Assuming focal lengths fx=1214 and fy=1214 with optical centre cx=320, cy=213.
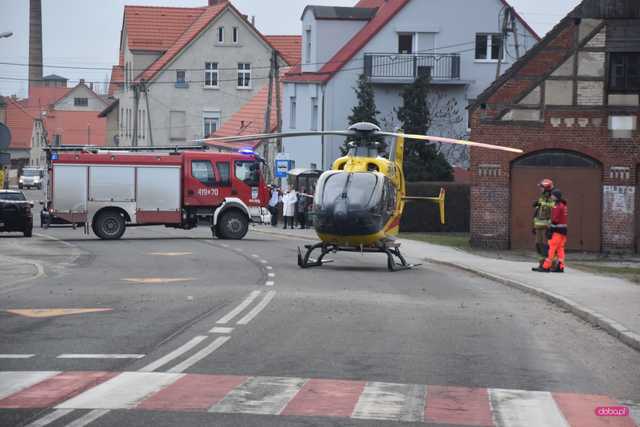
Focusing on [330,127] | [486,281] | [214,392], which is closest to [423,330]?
[214,392]

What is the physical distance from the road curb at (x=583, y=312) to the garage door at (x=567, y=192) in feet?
38.1

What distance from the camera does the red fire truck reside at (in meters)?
36.7

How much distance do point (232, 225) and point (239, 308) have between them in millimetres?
21879

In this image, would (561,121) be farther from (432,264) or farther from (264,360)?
(264,360)

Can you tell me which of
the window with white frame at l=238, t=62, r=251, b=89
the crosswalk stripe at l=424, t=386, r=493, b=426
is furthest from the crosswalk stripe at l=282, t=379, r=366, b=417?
the window with white frame at l=238, t=62, r=251, b=89

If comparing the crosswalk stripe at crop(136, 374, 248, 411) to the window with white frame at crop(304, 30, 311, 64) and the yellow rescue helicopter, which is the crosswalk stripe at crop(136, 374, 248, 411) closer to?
the yellow rescue helicopter

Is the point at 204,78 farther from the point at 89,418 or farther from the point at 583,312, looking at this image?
the point at 89,418

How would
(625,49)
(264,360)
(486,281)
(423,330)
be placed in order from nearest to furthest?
(264,360) → (423,330) → (486,281) → (625,49)

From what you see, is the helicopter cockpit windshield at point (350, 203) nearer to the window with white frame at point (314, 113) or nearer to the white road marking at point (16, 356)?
the white road marking at point (16, 356)

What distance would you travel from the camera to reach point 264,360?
1153 cm

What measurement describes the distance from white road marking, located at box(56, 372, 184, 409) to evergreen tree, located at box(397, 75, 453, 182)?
37.7 m

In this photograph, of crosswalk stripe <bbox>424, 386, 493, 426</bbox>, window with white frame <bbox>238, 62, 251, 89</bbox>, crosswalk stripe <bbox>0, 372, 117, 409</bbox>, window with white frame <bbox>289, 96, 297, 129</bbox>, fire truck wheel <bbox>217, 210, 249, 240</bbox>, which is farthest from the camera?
window with white frame <bbox>238, 62, 251, 89</bbox>

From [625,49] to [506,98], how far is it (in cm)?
370

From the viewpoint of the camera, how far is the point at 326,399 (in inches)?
372
